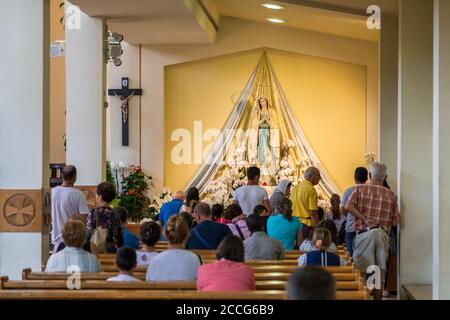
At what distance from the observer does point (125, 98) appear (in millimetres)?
16734

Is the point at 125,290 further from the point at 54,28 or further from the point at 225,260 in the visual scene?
the point at 54,28

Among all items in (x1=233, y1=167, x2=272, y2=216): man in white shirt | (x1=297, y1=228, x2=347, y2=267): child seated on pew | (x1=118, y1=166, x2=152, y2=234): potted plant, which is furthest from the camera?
(x1=118, y1=166, x2=152, y2=234): potted plant

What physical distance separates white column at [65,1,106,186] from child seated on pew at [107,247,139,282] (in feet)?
20.3

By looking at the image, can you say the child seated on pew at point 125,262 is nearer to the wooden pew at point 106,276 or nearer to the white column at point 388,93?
the wooden pew at point 106,276

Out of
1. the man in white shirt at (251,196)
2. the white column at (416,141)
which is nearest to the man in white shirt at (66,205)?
the man in white shirt at (251,196)

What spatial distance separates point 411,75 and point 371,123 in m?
6.33

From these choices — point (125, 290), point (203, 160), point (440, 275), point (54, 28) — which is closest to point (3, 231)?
point (125, 290)

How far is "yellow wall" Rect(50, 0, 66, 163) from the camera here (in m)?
17.6

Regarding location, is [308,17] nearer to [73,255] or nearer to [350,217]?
[350,217]

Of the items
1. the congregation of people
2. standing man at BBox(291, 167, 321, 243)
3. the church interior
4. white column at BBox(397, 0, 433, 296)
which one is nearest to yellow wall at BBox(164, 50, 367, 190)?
the church interior

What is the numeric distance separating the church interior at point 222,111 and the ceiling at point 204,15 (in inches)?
1.7

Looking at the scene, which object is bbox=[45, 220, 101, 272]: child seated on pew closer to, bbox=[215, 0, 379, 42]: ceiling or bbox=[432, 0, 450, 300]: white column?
bbox=[432, 0, 450, 300]: white column

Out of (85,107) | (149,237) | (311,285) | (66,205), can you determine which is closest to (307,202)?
(66,205)

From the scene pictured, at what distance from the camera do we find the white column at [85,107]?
40.8 feet
